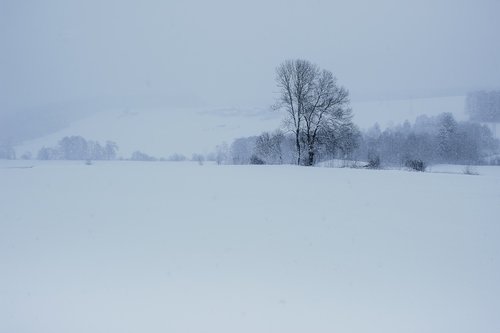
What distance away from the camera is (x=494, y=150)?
297 feet

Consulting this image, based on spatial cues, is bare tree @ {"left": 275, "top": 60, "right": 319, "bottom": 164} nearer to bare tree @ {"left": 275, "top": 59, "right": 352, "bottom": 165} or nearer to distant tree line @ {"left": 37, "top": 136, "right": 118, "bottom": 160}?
bare tree @ {"left": 275, "top": 59, "right": 352, "bottom": 165}

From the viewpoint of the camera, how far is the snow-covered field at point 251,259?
1070 centimetres

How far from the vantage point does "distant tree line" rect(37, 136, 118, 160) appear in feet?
358

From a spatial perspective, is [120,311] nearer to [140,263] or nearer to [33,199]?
[140,263]

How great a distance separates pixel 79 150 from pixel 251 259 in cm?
11630

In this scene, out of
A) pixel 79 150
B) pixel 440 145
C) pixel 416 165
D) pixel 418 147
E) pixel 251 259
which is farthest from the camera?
pixel 79 150

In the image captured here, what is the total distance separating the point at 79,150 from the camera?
116m

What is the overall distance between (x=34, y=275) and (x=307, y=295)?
9.90 meters

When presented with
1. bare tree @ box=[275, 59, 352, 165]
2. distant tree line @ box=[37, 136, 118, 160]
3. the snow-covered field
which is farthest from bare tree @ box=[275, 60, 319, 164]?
distant tree line @ box=[37, 136, 118, 160]

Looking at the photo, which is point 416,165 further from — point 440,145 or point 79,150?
point 79,150

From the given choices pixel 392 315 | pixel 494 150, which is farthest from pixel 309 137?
pixel 494 150

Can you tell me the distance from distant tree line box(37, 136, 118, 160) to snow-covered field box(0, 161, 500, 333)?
94.1 meters

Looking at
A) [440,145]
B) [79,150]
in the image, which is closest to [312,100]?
[440,145]

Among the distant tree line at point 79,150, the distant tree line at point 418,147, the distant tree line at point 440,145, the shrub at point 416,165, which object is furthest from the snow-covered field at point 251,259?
the distant tree line at point 79,150
